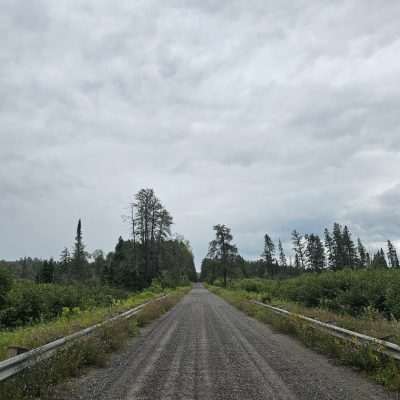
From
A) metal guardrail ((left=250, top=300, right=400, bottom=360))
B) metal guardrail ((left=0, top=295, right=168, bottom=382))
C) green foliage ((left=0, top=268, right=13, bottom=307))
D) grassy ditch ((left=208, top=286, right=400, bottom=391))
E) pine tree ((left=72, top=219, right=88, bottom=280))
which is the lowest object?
grassy ditch ((left=208, top=286, right=400, bottom=391))

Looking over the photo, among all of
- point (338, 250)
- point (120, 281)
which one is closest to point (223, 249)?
point (120, 281)

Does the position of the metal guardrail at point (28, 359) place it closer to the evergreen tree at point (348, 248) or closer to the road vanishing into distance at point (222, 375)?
the road vanishing into distance at point (222, 375)

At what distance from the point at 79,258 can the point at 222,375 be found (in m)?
100

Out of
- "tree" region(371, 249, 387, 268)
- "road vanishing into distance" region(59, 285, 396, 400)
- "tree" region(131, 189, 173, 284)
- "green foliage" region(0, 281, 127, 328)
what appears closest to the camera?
"road vanishing into distance" region(59, 285, 396, 400)

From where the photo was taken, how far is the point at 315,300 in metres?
20.1

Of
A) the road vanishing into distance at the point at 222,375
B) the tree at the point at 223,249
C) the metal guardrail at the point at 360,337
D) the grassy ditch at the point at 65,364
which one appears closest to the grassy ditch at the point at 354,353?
the metal guardrail at the point at 360,337

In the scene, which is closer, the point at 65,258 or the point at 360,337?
the point at 360,337

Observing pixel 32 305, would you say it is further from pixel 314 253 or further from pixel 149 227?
pixel 314 253

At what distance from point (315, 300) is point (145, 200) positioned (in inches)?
1251

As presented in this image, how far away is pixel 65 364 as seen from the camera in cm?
612

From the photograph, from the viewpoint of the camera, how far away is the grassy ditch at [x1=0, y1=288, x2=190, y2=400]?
473 centimetres

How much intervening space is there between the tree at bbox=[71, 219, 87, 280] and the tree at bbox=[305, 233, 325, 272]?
228 feet

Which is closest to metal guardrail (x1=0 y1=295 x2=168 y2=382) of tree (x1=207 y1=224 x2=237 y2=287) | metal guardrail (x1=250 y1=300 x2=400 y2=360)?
metal guardrail (x1=250 y1=300 x2=400 y2=360)

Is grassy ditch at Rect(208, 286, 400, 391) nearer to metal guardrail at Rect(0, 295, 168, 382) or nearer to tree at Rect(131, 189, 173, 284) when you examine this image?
metal guardrail at Rect(0, 295, 168, 382)
